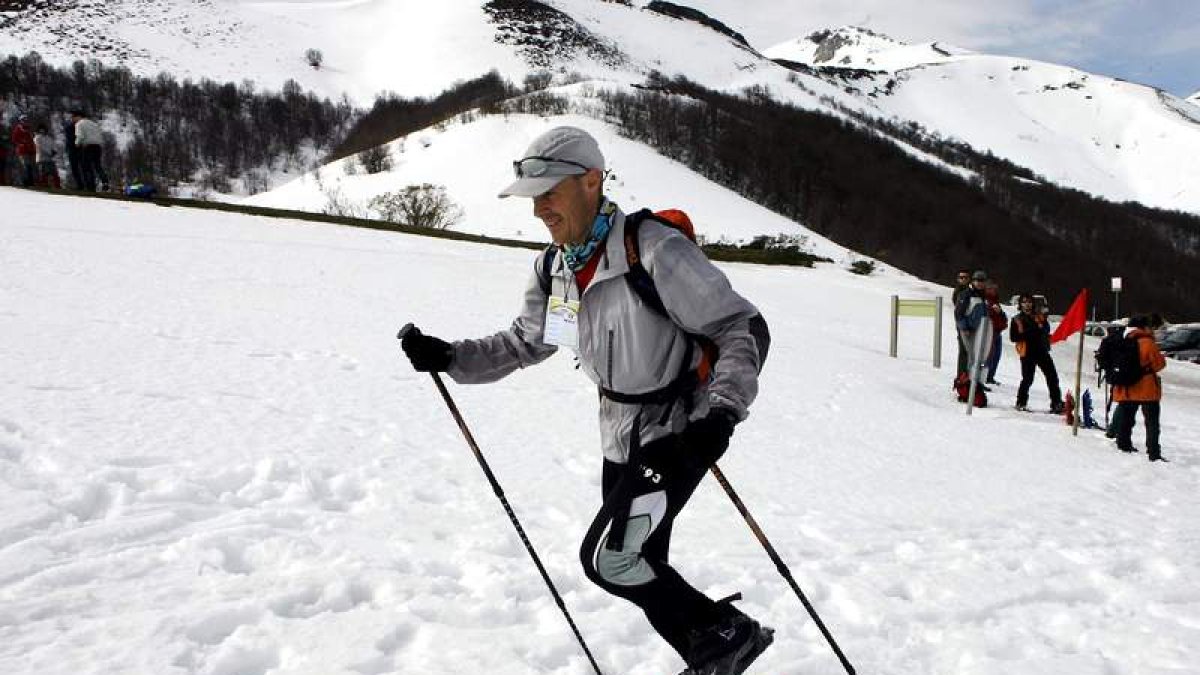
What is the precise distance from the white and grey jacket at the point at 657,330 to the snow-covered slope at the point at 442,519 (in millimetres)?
1471

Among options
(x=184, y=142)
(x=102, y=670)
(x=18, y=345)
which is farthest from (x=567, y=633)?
(x=184, y=142)

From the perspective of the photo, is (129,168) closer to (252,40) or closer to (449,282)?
(252,40)

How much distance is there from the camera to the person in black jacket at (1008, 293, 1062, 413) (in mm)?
11820

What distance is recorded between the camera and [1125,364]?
913 centimetres

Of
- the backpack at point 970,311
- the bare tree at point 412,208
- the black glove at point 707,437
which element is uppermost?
the bare tree at point 412,208

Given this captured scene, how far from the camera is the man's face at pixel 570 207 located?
269 cm

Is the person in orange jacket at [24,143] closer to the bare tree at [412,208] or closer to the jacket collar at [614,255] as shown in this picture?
the bare tree at [412,208]

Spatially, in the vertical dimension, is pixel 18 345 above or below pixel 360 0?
below

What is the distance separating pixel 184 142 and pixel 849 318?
107 meters

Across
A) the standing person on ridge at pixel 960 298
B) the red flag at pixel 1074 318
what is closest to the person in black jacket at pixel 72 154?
the standing person on ridge at pixel 960 298

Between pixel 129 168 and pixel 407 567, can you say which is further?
pixel 129 168

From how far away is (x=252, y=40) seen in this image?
144 m

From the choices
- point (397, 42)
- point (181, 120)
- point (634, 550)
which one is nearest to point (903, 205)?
point (181, 120)

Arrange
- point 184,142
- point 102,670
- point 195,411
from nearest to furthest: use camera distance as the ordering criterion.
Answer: point 102,670 → point 195,411 → point 184,142
